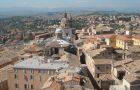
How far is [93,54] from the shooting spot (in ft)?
163

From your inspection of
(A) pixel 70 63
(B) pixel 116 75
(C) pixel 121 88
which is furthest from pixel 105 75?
(C) pixel 121 88

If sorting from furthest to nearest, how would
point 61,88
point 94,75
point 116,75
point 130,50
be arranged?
point 130,50, point 94,75, point 116,75, point 61,88

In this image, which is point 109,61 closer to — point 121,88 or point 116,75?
point 116,75

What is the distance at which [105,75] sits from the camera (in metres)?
43.7

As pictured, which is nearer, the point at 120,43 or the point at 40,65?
the point at 40,65

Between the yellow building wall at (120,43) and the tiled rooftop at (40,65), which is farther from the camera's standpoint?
the yellow building wall at (120,43)

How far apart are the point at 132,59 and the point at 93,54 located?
6020 millimetres

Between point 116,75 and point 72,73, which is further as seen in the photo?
point 116,75

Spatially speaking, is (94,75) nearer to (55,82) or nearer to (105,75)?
(105,75)

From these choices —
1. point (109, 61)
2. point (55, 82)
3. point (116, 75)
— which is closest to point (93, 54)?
point (109, 61)

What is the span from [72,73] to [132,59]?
965 cm

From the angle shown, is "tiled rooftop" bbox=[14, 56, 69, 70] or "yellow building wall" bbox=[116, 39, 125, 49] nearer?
"tiled rooftop" bbox=[14, 56, 69, 70]

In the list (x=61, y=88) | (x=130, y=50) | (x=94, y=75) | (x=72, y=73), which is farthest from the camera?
(x=130, y=50)

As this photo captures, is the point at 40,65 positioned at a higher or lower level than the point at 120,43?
lower
